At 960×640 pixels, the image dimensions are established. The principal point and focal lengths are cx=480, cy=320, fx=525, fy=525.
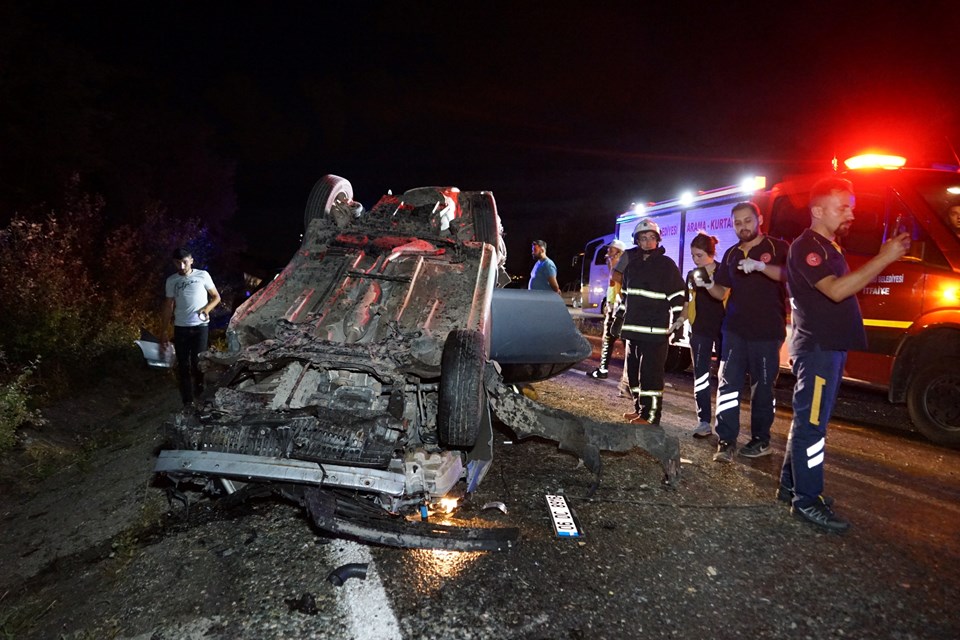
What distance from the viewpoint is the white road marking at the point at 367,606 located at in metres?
2.13

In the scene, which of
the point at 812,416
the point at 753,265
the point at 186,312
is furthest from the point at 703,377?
the point at 186,312

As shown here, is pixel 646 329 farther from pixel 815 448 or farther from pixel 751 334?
pixel 815 448

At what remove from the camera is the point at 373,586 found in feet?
8.02

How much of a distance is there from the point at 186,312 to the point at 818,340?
5445 millimetres

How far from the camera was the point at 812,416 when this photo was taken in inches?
123

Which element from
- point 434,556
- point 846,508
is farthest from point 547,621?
point 846,508

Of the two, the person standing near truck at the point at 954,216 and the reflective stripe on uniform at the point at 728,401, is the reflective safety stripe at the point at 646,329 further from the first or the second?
the person standing near truck at the point at 954,216

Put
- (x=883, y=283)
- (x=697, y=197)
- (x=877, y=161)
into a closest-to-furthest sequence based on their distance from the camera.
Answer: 1. (x=877, y=161)
2. (x=883, y=283)
3. (x=697, y=197)

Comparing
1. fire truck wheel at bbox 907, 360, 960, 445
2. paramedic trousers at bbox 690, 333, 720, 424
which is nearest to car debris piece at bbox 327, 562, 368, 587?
paramedic trousers at bbox 690, 333, 720, 424

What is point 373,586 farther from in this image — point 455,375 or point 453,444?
point 455,375

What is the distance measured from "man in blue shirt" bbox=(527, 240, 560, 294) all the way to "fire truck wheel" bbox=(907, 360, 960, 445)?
14.4 feet

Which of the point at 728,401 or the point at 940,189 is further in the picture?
the point at 940,189

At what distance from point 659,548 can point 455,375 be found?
1.43 m

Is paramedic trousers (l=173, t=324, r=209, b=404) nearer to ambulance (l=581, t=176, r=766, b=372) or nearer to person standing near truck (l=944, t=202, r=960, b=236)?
ambulance (l=581, t=176, r=766, b=372)
